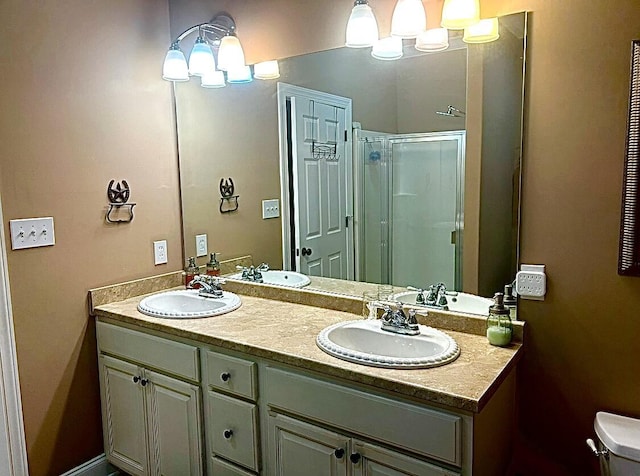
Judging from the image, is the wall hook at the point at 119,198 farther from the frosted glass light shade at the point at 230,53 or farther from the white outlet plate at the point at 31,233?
the frosted glass light shade at the point at 230,53

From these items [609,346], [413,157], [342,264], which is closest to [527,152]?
[413,157]

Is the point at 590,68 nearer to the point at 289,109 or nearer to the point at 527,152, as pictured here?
the point at 527,152

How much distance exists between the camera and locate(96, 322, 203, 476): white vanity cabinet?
1974mm

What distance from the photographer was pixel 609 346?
158 centimetres

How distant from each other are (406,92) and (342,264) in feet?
2.59

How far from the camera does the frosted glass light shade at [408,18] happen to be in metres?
1.76

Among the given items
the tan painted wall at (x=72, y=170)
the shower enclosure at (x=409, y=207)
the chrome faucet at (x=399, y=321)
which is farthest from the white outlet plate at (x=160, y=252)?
the chrome faucet at (x=399, y=321)

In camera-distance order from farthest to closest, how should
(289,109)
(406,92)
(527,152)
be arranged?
(289,109) < (406,92) < (527,152)

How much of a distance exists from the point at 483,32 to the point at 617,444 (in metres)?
1.39

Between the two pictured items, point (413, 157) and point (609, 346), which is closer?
point (609, 346)

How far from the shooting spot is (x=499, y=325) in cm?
169

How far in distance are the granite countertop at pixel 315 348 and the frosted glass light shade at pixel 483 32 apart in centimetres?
107

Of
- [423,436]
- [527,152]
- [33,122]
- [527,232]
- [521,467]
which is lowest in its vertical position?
[521,467]

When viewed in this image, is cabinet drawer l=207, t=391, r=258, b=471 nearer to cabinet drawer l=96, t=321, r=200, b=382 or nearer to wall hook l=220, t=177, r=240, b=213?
cabinet drawer l=96, t=321, r=200, b=382
